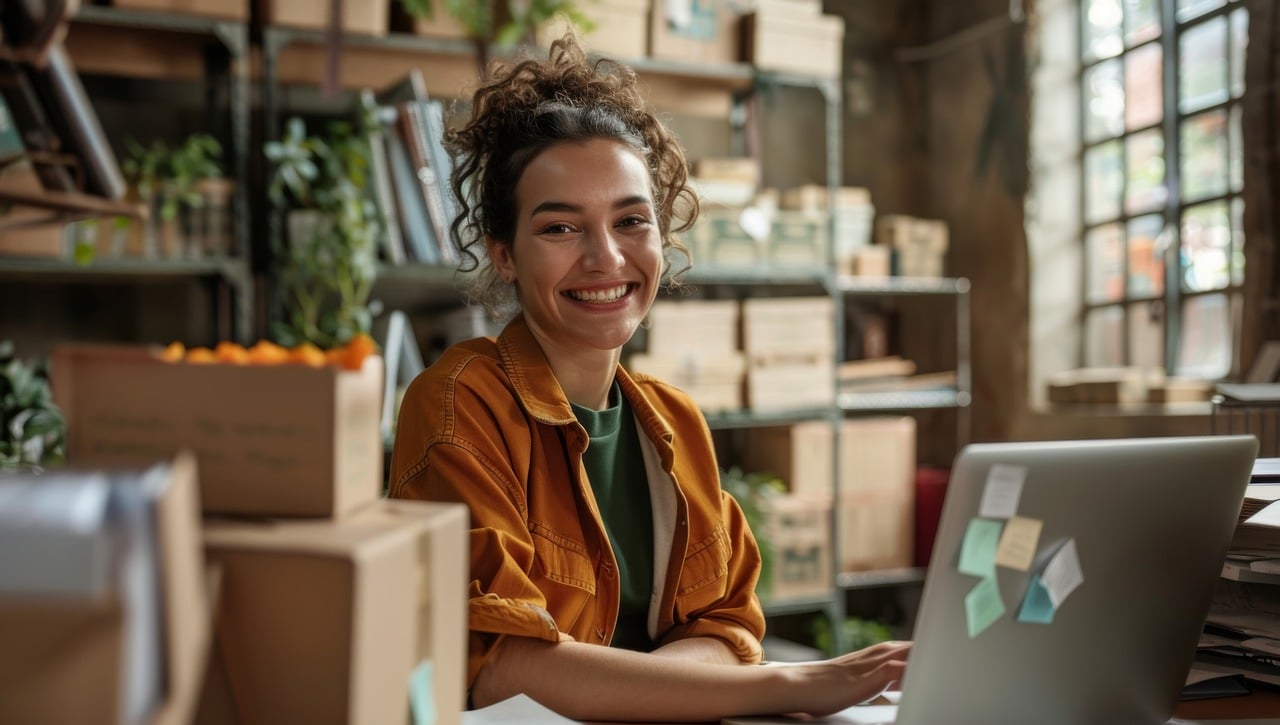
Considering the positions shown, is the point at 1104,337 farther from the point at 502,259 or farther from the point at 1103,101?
the point at 502,259

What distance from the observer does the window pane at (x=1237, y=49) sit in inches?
124

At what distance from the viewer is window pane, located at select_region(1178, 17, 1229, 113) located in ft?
10.7

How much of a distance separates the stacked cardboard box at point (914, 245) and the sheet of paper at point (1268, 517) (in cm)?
267

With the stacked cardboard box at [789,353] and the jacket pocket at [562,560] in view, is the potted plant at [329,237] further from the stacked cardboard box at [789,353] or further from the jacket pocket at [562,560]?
the jacket pocket at [562,560]

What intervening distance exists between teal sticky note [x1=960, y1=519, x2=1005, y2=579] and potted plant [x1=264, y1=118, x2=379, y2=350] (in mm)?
2248

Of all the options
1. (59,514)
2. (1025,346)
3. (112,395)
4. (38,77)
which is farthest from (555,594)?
(1025,346)

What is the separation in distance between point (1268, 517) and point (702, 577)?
62 centimetres

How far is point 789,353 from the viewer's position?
11.3ft

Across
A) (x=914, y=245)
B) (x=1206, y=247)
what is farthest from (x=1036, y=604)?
(x=914, y=245)

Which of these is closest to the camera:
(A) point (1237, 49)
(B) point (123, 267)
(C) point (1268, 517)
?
(C) point (1268, 517)

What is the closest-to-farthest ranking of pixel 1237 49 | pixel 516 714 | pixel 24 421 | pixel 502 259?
pixel 516 714
pixel 502 259
pixel 24 421
pixel 1237 49

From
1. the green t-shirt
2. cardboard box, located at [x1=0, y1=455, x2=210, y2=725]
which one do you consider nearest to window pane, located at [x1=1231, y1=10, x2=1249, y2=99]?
the green t-shirt

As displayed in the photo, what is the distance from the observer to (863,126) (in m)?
4.25

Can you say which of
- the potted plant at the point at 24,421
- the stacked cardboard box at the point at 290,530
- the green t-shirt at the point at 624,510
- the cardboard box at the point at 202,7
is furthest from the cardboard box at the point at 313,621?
the cardboard box at the point at 202,7
